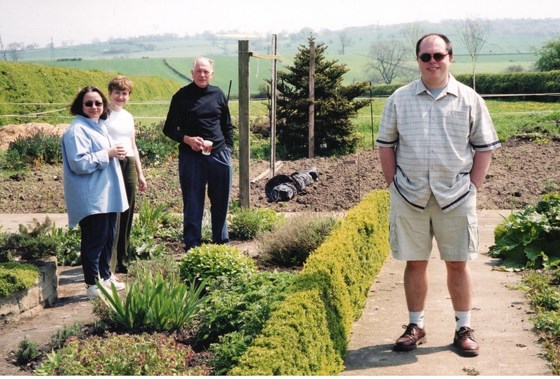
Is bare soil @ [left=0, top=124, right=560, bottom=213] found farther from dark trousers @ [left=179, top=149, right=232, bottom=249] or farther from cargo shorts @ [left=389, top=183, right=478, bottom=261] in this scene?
cargo shorts @ [left=389, top=183, right=478, bottom=261]

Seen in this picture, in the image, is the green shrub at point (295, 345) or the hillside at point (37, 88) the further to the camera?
the hillside at point (37, 88)

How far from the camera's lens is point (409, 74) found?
99750mm

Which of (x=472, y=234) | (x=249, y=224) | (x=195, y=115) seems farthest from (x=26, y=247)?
(x=472, y=234)

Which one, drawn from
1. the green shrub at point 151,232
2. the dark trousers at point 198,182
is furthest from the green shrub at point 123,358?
the dark trousers at point 198,182

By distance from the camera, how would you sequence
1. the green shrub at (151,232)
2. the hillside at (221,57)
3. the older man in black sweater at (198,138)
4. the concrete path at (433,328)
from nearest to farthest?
1. the concrete path at (433,328)
2. the older man in black sweater at (198,138)
3. the green shrub at (151,232)
4. the hillside at (221,57)

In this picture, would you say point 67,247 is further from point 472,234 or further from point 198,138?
point 472,234

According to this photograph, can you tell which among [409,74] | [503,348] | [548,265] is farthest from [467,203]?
[409,74]

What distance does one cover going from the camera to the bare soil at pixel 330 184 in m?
12.5

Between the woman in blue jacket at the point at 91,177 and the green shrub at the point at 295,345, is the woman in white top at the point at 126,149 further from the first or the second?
the green shrub at the point at 295,345

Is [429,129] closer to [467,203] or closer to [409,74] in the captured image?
[467,203]

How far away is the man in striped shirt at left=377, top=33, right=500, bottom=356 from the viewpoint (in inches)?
198

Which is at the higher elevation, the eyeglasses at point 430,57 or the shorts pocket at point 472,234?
the eyeglasses at point 430,57

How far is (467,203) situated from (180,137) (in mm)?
3526

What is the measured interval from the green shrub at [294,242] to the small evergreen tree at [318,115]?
10746mm
